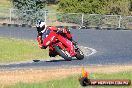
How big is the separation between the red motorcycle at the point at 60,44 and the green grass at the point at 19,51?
2.17 metres

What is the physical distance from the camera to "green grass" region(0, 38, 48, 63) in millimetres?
22716

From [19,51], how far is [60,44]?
17.0 ft

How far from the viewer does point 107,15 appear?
152ft

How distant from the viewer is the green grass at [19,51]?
22.7m

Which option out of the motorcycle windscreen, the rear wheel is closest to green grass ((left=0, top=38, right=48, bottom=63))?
the motorcycle windscreen

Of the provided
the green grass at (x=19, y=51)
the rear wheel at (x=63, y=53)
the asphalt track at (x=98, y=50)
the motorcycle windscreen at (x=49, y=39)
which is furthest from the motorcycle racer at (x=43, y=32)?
the green grass at (x=19, y=51)

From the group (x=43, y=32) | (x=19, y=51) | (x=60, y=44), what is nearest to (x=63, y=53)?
(x=60, y=44)

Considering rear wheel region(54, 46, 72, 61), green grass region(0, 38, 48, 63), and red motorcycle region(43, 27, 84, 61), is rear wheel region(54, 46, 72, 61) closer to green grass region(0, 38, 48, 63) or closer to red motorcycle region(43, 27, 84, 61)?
red motorcycle region(43, 27, 84, 61)

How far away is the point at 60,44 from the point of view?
20.8 m

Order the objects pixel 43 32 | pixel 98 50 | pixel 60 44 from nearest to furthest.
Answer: pixel 43 32, pixel 60 44, pixel 98 50

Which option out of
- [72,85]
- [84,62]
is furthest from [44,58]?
[72,85]

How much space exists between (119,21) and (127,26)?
0.90 meters

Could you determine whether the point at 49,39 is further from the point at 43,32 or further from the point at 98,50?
the point at 98,50

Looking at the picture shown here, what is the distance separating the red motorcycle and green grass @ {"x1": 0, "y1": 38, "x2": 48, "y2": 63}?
217 cm
